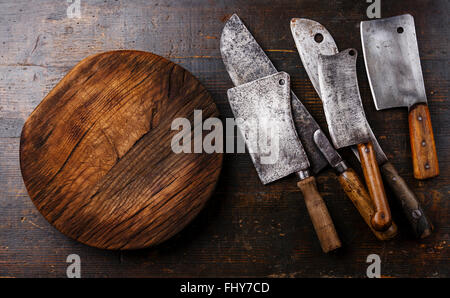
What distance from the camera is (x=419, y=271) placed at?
3.66 ft

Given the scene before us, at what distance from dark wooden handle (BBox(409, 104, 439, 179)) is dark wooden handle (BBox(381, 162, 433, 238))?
97 millimetres

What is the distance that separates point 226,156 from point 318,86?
0.39 metres

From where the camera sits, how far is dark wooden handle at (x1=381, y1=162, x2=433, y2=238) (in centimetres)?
105

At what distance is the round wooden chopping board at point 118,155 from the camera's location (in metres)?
1.03

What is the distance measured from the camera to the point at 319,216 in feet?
3.40

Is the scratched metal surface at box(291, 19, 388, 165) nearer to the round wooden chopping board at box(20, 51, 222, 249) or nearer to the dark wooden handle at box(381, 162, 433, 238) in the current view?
the dark wooden handle at box(381, 162, 433, 238)

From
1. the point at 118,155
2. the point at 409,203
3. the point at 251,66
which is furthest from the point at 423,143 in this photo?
the point at 118,155

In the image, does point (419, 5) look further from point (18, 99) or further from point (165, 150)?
point (18, 99)

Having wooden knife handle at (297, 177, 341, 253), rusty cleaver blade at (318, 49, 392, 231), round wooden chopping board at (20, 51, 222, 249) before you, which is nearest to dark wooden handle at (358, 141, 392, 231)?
rusty cleaver blade at (318, 49, 392, 231)

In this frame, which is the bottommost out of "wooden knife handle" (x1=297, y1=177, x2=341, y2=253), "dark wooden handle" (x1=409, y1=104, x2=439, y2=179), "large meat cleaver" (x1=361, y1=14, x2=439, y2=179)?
"wooden knife handle" (x1=297, y1=177, x2=341, y2=253)

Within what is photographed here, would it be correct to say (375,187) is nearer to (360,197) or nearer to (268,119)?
(360,197)

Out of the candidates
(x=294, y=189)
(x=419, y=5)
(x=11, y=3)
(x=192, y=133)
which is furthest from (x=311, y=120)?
(x=11, y=3)

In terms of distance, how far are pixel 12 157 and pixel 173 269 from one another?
0.68 m

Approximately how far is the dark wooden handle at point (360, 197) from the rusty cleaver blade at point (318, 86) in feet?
→ 0.27
